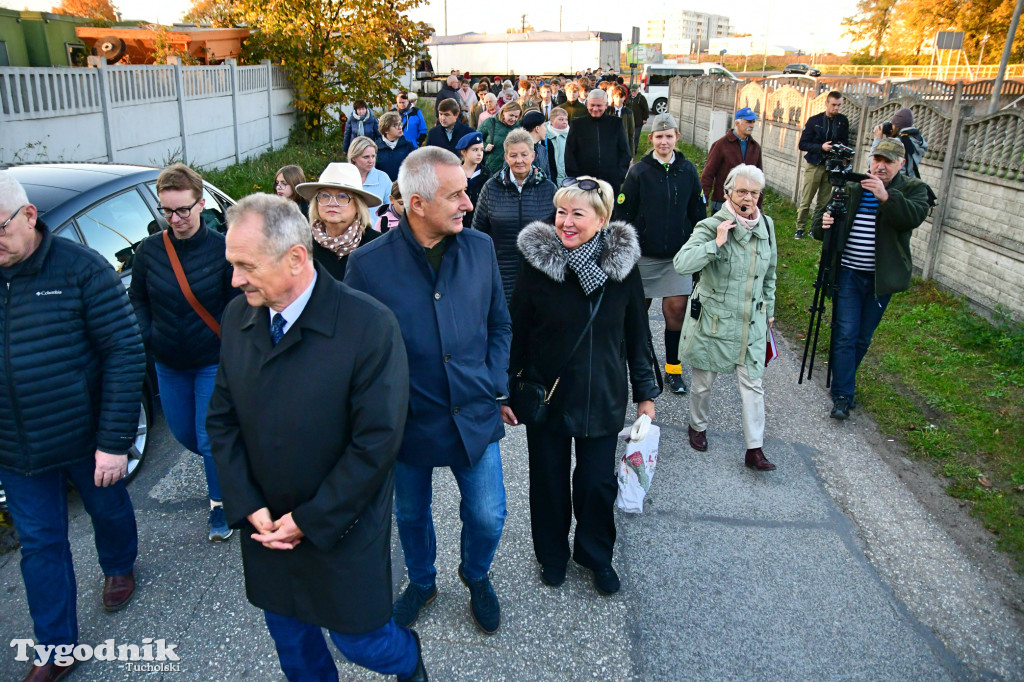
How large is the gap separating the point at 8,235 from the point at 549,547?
2607mm

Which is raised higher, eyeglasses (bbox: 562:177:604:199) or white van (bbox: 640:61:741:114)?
white van (bbox: 640:61:741:114)

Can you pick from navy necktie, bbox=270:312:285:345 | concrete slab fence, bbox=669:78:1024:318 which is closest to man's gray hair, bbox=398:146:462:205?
Result: navy necktie, bbox=270:312:285:345

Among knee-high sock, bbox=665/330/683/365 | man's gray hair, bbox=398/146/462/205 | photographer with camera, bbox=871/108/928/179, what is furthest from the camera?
photographer with camera, bbox=871/108/928/179

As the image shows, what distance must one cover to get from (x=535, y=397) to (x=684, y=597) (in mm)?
1226

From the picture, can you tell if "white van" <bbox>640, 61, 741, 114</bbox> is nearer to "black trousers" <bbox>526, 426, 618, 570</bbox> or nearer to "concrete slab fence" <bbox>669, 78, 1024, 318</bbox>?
"concrete slab fence" <bbox>669, 78, 1024, 318</bbox>

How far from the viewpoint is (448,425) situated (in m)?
2.98

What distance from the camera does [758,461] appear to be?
15.7 ft

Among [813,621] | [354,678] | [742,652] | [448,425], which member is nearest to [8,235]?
[448,425]

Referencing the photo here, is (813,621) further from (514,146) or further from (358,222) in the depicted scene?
(514,146)

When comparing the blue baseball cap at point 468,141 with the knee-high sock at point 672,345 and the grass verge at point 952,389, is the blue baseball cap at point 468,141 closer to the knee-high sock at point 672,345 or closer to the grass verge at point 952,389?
the knee-high sock at point 672,345

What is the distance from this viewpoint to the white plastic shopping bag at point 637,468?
355 cm

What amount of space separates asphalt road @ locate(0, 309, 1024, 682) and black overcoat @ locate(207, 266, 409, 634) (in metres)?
0.91

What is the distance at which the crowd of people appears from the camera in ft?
7.47

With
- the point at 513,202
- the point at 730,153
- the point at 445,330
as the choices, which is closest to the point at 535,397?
the point at 445,330
